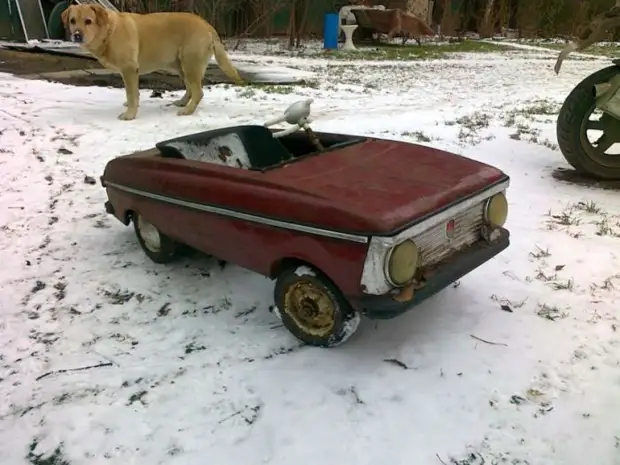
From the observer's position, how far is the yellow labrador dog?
6590mm

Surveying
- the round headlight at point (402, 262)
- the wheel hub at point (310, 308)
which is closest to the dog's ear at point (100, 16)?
the wheel hub at point (310, 308)

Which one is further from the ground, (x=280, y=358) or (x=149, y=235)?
(x=149, y=235)

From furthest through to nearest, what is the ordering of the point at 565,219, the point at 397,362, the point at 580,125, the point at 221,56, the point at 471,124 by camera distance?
the point at 221,56 < the point at 471,124 < the point at 580,125 < the point at 565,219 < the point at 397,362

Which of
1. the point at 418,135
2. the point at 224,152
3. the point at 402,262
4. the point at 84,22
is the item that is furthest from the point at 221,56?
the point at 402,262

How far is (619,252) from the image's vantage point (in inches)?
151

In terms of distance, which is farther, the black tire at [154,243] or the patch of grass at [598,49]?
the patch of grass at [598,49]

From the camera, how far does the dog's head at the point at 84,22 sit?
649cm

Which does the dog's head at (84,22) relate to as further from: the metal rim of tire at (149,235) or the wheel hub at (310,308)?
the wheel hub at (310,308)

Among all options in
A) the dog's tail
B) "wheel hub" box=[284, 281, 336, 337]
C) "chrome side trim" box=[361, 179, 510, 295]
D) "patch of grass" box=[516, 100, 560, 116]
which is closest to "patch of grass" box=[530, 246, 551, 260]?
"chrome side trim" box=[361, 179, 510, 295]

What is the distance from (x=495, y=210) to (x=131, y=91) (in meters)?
5.25

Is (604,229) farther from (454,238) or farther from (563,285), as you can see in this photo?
(454,238)

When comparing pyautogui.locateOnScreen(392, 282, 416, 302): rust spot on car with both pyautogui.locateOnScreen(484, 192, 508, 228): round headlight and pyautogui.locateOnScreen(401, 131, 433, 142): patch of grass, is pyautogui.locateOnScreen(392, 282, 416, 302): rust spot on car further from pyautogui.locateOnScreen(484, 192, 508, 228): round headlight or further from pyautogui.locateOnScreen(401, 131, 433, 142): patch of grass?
pyautogui.locateOnScreen(401, 131, 433, 142): patch of grass

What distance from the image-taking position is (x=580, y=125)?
17.0ft

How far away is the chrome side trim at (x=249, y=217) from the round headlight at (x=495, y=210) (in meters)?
0.92
